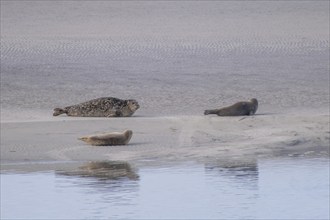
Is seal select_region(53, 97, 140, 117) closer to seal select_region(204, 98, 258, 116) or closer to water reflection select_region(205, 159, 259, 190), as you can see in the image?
seal select_region(204, 98, 258, 116)

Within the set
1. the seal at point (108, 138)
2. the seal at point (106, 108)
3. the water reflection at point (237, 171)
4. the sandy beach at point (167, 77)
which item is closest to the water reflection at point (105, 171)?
the sandy beach at point (167, 77)

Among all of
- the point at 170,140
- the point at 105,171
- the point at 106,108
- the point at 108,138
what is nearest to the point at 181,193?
the point at 105,171

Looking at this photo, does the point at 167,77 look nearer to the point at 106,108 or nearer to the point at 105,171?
the point at 106,108

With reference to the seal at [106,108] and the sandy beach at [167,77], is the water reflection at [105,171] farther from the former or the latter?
the seal at [106,108]

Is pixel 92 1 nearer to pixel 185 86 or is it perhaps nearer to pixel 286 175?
pixel 185 86

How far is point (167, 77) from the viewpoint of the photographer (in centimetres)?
1675

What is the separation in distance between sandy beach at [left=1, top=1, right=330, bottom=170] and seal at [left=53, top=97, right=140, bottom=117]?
156 millimetres

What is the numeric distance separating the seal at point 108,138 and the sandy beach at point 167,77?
0.30 ft

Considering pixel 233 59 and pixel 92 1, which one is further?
pixel 92 1

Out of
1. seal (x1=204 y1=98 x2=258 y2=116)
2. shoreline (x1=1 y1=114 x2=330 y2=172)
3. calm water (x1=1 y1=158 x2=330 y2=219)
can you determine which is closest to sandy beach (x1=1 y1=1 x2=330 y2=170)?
shoreline (x1=1 y1=114 x2=330 y2=172)

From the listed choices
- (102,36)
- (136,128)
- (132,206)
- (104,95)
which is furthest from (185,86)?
(132,206)

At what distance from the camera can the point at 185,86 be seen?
16188 mm

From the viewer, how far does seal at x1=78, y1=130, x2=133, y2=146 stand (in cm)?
1230

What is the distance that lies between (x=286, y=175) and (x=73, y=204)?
219 cm
